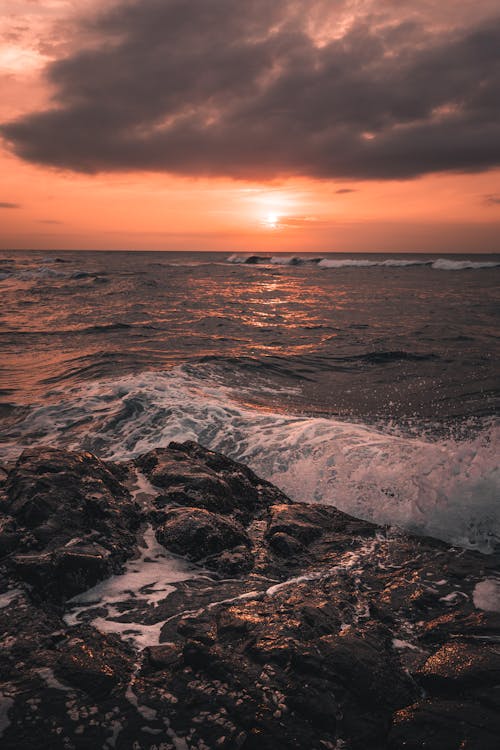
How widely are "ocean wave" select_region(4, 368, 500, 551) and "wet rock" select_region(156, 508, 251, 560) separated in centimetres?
188

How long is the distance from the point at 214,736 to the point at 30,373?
11.7 meters

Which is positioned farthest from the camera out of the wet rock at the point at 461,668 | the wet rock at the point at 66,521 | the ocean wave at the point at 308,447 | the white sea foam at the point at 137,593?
the ocean wave at the point at 308,447

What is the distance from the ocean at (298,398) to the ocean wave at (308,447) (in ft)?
0.07

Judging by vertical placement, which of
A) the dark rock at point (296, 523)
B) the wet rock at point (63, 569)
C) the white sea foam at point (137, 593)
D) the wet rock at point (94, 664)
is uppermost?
the wet rock at point (63, 569)

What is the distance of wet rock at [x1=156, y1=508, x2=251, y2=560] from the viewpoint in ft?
13.6

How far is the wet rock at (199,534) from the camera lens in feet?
13.6

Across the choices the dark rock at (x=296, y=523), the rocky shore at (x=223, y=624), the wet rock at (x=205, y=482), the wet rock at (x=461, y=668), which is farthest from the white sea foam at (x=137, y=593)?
the wet rock at (x=461, y=668)

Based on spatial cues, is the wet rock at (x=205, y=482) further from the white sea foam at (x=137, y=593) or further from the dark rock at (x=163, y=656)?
the dark rock at (x=163, y=656)

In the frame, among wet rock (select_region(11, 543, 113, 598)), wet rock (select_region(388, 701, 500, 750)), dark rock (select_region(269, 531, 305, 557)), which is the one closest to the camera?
wet rock (select_region(388, 701, 500, 750))

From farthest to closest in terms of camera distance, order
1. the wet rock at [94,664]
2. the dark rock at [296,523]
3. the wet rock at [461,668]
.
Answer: the dark rock at [296,523] → the wet rock at [461,668] → the wet rock at [94,664]

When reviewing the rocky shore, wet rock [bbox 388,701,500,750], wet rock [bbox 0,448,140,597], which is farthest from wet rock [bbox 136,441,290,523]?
wet rock [bbox 388,701,500,750]

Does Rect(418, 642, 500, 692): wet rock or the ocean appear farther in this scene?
the ocean

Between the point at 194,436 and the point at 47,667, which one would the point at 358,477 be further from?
the point at 47,667

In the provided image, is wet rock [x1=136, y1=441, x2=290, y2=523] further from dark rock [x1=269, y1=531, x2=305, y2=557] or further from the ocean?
the ocean
